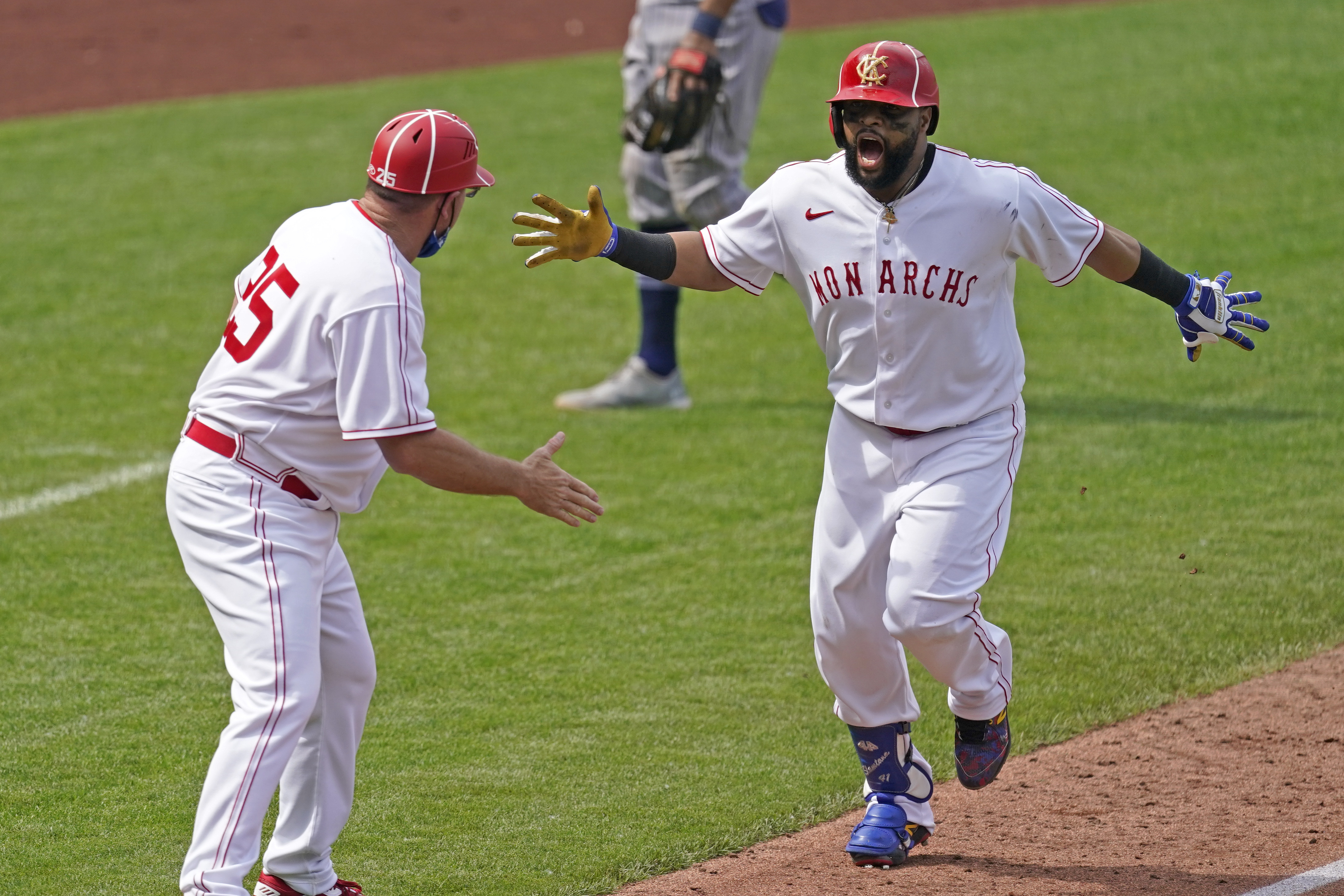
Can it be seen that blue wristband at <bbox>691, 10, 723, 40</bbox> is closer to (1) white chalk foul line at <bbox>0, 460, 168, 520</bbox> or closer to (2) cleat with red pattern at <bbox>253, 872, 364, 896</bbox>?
(1) white chalk foul line at <bbox>0, 460, 168, 520</bbox>

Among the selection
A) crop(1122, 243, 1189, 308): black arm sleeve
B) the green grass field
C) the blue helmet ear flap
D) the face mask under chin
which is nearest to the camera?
the face mask under chin

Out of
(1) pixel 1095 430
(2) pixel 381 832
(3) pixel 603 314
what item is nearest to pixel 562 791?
(2) pixel 381 832

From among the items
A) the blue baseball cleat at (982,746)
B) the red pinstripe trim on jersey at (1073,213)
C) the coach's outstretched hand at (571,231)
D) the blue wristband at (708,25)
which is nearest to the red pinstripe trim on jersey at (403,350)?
the coach's outstretched hand at (571,231)

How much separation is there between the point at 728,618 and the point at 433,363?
421 centimetres

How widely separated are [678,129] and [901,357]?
4145mm

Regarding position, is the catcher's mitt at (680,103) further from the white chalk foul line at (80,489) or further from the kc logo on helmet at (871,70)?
the kc logo on helmet at (871,70)

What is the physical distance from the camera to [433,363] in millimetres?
10250

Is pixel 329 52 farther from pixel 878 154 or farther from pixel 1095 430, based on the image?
pixel 878 154

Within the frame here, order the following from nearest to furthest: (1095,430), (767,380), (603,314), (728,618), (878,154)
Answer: (878,154)
(728,618)
(1095,430)
(767,380)
(603,314)

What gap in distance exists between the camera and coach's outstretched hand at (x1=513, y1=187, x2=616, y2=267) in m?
4.53

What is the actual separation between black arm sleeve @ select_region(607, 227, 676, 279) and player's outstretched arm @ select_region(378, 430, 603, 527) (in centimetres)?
73

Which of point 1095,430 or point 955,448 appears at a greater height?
point 955,448

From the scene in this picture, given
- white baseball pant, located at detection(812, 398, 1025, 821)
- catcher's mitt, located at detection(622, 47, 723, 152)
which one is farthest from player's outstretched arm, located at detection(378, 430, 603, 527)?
catcher's mitt, located at detection(622, 47, 723, 152)

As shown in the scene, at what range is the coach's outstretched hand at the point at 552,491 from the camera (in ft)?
13.1
